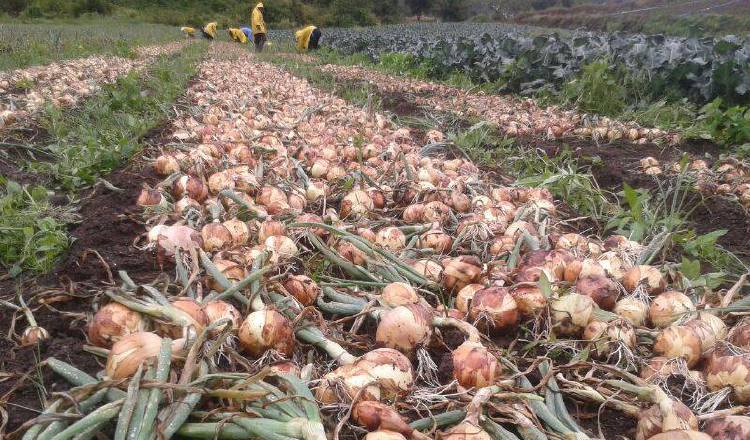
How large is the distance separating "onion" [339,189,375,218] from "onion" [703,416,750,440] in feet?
5.12

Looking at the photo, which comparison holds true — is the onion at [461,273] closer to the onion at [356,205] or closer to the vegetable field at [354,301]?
the vegetable field at [354,301]

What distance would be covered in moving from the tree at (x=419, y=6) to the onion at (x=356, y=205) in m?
60.9

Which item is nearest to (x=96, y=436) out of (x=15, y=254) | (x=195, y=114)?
(x=15, y=254)

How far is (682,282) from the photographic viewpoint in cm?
175

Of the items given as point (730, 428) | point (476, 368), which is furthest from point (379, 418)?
point (730, 428)

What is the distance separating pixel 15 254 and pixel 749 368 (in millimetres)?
2532

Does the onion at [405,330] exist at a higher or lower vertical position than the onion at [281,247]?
lower

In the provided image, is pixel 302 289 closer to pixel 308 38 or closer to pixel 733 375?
pixel 733 375

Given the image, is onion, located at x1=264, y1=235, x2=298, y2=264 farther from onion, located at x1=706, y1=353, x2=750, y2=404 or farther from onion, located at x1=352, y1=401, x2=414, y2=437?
onion, located at x1=706, y1=353, x2=750, y2=404

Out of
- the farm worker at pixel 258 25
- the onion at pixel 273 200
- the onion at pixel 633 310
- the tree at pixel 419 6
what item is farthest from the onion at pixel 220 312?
the tree at pixel 419 6

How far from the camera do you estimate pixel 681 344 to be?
141 centimetres

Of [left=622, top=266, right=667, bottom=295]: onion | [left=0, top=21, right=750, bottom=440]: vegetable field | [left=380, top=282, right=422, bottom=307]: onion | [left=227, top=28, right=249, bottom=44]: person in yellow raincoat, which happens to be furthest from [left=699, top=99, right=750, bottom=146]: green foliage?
[left=227, top=28, right=249, bottom=44]: person in yellow raincoat

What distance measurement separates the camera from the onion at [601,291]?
5.20 feet

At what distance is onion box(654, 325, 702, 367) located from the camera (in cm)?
140
